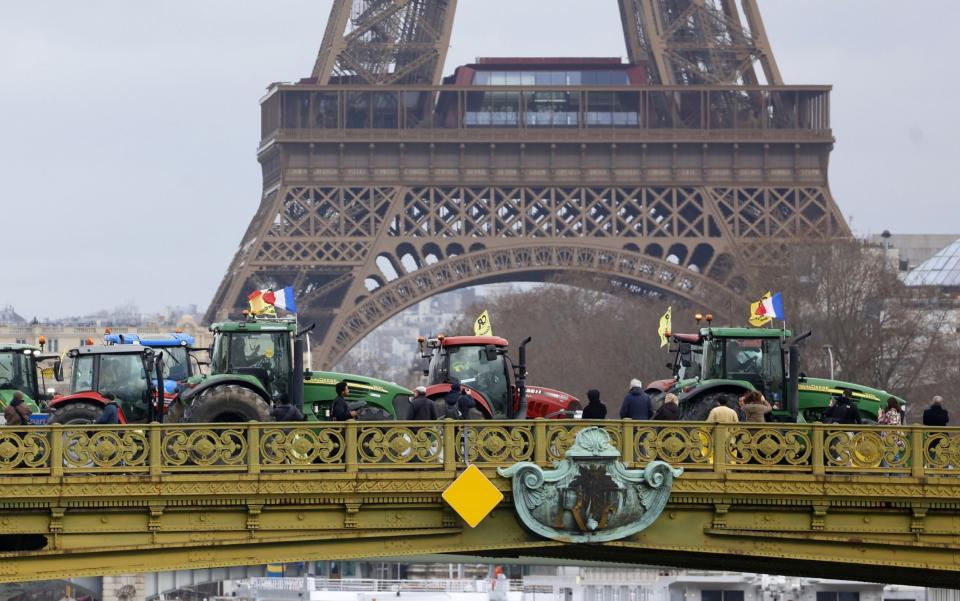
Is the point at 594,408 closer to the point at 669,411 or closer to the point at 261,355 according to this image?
the point at 669,411

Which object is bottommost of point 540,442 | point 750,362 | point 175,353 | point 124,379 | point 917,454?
point 917,454

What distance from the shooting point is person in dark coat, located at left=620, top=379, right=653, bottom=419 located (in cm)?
2884

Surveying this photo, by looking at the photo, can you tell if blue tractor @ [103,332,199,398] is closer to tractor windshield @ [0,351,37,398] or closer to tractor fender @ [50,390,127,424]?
tractor windshield @ [0,351,37,398]

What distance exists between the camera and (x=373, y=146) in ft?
303

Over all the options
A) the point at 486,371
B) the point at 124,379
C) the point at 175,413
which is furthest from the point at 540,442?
the point at 124,379

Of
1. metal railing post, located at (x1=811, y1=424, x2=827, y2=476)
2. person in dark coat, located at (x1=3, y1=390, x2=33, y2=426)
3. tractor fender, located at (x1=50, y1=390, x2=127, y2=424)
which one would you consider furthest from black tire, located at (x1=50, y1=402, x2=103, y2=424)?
metal railing post, located at (x1=811, y1=424, x2=827, y2=476)

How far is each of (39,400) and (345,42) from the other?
2314 inches

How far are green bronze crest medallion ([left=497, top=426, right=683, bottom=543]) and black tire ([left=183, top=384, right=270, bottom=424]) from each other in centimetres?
551

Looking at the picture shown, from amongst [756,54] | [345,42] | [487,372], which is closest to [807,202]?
[756,54]

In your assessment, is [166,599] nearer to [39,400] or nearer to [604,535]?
[39,400]

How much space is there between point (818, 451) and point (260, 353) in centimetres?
1053

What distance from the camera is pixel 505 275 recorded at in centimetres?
9344

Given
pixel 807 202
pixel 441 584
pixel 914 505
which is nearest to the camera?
pixel 914 505

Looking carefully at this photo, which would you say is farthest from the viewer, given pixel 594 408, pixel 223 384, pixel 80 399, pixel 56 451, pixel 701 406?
pixel 701 406
